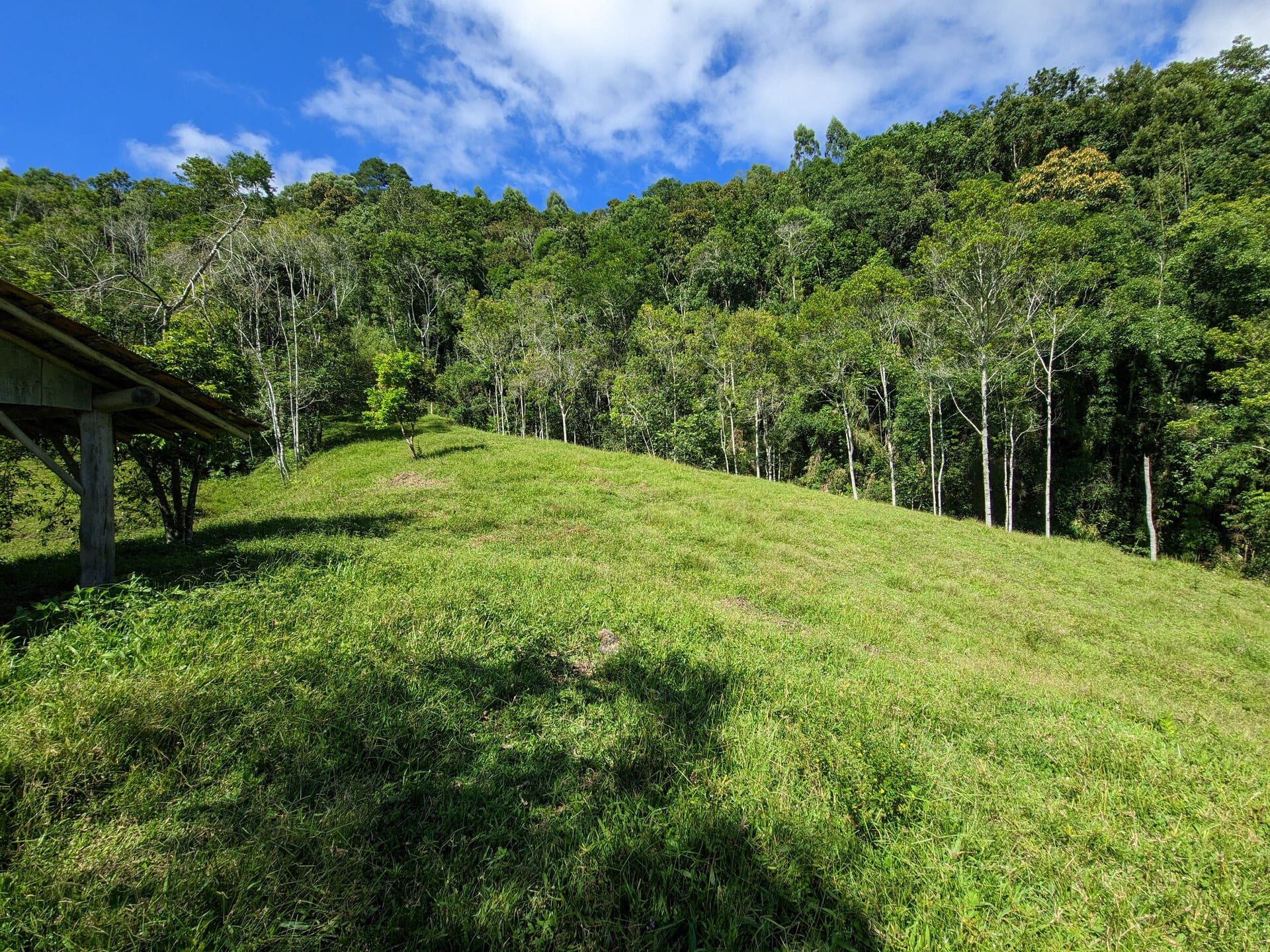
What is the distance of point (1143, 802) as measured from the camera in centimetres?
336

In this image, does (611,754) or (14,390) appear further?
(14,390)

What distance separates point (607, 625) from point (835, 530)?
12324 millimetres

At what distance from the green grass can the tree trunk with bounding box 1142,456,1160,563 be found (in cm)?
2231


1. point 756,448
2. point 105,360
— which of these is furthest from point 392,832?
point 756,448

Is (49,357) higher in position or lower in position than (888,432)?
lower

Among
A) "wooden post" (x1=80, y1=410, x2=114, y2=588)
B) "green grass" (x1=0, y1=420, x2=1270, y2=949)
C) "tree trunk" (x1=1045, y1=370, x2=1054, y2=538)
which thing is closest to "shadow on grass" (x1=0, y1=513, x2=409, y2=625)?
"green grass" (x1=0, y1=420, x2=1270, y2=949)

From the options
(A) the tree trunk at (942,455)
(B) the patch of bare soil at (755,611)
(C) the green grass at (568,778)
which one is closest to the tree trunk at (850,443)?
(A) the tree trunk at (942,455)

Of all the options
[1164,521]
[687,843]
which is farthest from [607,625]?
[1164,521]

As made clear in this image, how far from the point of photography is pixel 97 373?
5375 mm

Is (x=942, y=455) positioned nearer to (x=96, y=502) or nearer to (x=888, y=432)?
(x=888, y=432)

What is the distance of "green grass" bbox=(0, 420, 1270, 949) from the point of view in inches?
88.9

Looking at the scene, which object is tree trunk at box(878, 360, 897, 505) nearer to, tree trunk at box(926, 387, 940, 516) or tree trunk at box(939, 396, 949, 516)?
tree trunk at box(926, 387, 940, 516)

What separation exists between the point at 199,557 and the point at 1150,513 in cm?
3780

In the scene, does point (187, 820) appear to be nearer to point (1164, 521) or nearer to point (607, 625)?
point (607, 625)
